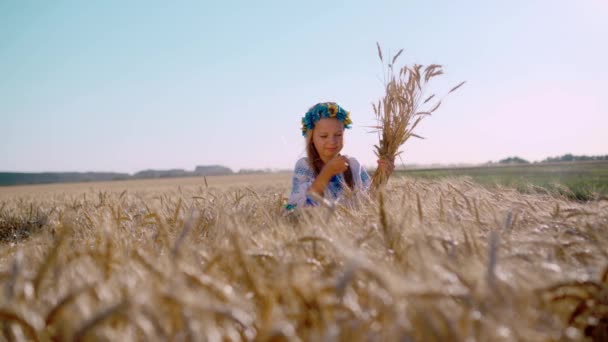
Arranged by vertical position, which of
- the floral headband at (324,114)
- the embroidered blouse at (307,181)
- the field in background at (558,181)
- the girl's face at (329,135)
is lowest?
the field in background at (558,181)

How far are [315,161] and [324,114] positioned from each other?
1.60 feet

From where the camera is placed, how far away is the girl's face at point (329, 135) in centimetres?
362

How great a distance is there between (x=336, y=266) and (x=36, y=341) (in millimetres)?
726

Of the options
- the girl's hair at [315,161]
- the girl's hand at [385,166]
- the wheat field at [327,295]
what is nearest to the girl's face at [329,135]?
the girl's hair at [315,161]

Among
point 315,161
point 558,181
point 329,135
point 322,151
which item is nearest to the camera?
point 329,135

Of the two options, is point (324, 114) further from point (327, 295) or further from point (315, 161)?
point (327, 295)

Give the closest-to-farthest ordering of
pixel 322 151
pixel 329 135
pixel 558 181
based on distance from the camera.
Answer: pixel 329 135 → pixel 322 151 → pixel 558 181

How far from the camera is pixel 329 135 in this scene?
3.63 m

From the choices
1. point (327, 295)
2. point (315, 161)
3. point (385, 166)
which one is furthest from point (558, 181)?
point (327, 295)

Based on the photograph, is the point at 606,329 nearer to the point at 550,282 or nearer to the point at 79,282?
the point at 550,282

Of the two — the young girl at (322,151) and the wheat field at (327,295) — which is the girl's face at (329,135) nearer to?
the young girl at (322,151)

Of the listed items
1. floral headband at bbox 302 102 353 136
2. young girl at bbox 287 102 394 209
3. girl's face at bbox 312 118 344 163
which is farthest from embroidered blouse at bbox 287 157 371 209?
floral headband at bbox 302 102 353 136

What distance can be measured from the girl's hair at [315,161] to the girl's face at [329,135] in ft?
0.57

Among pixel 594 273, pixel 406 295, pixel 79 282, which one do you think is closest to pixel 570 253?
pixel 594 273
